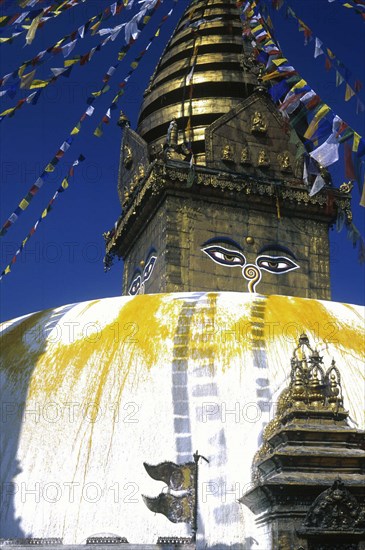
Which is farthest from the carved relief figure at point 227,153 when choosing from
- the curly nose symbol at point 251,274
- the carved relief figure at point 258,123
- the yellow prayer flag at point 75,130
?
the yellow prayer flag at point 75,130

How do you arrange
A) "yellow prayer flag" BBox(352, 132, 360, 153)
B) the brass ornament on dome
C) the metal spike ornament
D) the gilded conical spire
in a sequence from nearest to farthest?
"yellow prayer flag" BBox(352, 132, 360, 153), the metal spike ornament, the brass ornament on dome, the gilded conical spire

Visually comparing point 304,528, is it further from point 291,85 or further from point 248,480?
point 291,85

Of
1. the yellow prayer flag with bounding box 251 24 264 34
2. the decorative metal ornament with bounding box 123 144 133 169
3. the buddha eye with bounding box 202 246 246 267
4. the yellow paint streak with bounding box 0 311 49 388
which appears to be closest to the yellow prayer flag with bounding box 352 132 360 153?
the yellow paint streak with bounding box 0 311 49 388

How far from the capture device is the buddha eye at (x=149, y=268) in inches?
568

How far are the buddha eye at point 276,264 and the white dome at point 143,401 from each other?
5.01 metres

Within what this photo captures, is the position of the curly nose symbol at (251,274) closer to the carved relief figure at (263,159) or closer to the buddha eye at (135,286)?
the carved relief figure at (263,159)

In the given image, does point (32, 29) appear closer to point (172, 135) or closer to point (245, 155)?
point (172, 135)

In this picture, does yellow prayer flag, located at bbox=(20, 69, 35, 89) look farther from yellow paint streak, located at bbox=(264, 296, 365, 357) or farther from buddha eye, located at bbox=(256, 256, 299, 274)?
buddha eye, located at bbox=(256, 256, 299, 274)

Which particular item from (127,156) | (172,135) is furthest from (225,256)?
(127,156)

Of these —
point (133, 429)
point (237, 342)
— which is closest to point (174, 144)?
point (237, 342)

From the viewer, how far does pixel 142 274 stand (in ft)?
49.3

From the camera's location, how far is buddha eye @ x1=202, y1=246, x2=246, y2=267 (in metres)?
13.9

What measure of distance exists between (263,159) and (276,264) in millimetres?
2271

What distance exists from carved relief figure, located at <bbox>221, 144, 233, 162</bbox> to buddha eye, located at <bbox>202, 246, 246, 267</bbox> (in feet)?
6.12
